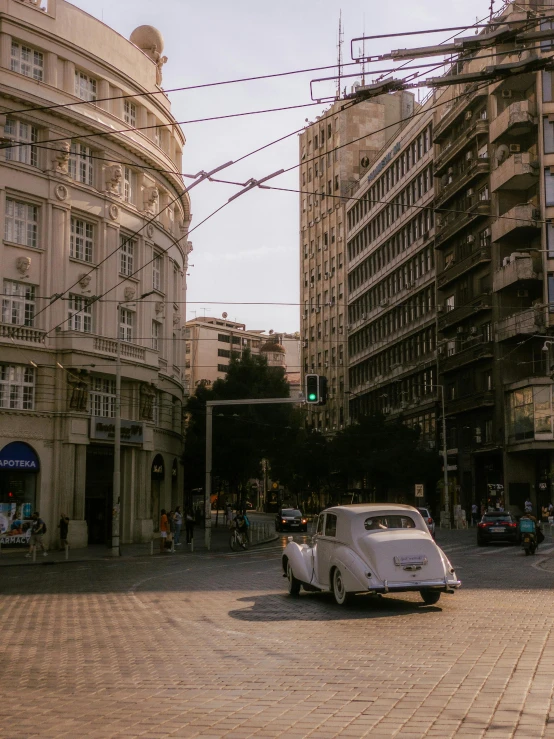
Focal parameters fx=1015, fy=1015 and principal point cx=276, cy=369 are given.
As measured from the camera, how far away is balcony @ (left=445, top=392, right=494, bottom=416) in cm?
6581

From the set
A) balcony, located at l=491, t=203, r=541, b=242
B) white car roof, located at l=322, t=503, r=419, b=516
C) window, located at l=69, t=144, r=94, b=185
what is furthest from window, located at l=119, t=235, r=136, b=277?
white car roof, located at l=322, t=503, r=419, b=516

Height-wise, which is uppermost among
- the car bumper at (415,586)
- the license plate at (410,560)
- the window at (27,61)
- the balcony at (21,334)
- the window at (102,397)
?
the window at (27,61)

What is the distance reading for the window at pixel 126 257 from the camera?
1895 inches

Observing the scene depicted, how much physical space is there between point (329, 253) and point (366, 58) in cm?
9810

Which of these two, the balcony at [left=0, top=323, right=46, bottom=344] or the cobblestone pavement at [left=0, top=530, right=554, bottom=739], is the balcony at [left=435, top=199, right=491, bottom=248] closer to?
the balcony at [left=0, top=323, right=46, bottom=344]

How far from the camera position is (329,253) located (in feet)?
364

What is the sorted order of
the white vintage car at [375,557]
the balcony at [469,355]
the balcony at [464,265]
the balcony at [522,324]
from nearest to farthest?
the white vintage car at [375,557], the balcony at [522,324], the balcony at [469,355], the balcony at [464,265]

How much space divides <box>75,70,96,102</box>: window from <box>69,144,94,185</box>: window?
2196 millimetres

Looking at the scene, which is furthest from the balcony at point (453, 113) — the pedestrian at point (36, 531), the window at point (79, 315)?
the pedestrian at point (36, 531)

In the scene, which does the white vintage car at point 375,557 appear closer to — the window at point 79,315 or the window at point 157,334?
the window at point 79,315

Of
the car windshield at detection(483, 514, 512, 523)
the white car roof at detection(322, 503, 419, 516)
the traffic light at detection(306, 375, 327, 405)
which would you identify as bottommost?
the car windshield at detection(483, 514, 512, 523)

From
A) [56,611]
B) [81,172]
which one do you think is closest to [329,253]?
[81,172]

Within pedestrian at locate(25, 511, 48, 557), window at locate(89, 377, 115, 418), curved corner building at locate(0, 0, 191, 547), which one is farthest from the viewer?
window at locate(89, 377, 115, 418)

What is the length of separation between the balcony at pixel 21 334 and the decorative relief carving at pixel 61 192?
5979 millimetres
